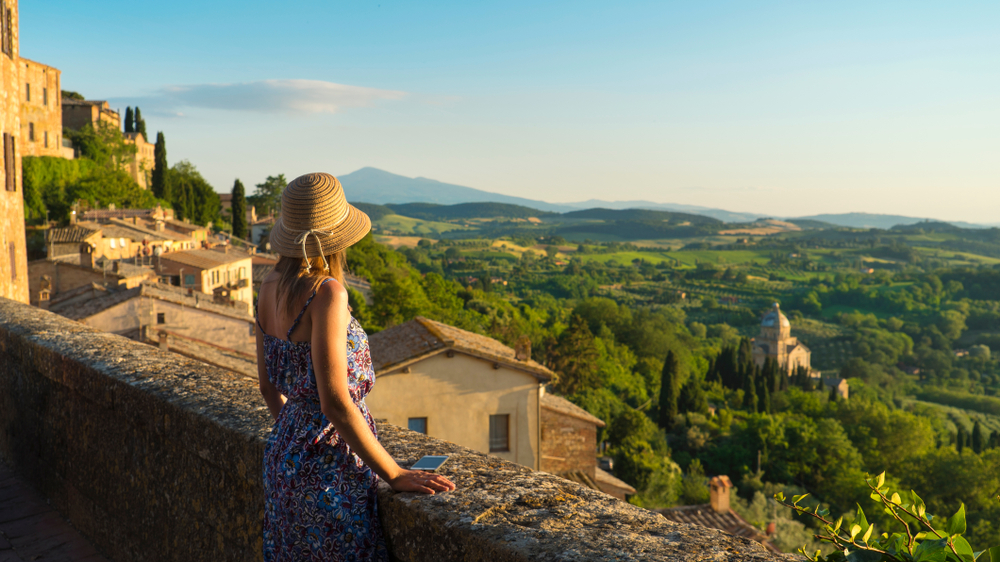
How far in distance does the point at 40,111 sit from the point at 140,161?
2286cm

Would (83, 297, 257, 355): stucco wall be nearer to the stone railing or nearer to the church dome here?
the stone railing

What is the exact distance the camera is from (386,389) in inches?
628

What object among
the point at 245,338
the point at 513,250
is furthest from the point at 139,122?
the point at 513,250

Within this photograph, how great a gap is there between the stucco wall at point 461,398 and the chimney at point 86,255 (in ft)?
59.1

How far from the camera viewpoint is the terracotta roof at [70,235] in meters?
30.3

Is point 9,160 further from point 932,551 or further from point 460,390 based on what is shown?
point 932,551

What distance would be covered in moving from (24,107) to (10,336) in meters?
47.4

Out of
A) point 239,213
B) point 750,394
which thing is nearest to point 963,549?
point 750,394

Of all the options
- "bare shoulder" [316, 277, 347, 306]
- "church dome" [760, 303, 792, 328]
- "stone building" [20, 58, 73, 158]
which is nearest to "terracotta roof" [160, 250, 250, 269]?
"stone building" [20, 58, 73, 158]

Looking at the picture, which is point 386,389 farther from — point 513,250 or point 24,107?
point 513,250

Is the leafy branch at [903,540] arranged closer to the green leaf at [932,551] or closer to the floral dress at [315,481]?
the green leaf at [932,551]

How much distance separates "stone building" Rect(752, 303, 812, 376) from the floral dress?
361ft

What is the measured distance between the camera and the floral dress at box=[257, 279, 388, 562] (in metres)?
1.85

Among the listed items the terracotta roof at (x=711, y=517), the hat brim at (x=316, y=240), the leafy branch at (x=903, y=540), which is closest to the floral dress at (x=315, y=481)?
the hat brim at (x=316, y=240)
